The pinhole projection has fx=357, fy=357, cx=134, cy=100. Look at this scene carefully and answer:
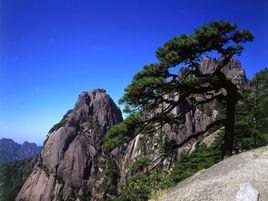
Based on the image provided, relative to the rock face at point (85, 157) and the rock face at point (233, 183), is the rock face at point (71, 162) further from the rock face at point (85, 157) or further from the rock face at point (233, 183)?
the rock face at point (233, 183)

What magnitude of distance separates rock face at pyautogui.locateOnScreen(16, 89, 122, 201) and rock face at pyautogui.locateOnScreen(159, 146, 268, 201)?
429ft

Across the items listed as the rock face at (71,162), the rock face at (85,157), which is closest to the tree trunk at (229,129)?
the rock face at (85,157)

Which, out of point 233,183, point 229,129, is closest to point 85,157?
point 229,129

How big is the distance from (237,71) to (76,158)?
73091mm

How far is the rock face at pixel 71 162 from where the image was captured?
13888 centimetres

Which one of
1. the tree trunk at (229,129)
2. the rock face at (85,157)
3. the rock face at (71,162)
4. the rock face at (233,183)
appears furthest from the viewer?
the rock face at (71,162)

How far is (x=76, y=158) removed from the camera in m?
147

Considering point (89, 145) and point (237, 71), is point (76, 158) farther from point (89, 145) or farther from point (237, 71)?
point (237, 71)

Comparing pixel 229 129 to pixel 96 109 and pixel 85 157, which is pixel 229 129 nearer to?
pixel 85 157

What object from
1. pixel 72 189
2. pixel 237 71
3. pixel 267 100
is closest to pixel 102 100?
pixel 72 189

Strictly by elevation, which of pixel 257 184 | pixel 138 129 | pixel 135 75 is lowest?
pixel 257 184

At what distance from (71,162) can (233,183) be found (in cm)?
14045

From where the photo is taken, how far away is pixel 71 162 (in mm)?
146250

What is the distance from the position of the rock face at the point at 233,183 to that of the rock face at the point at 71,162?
131 metres
